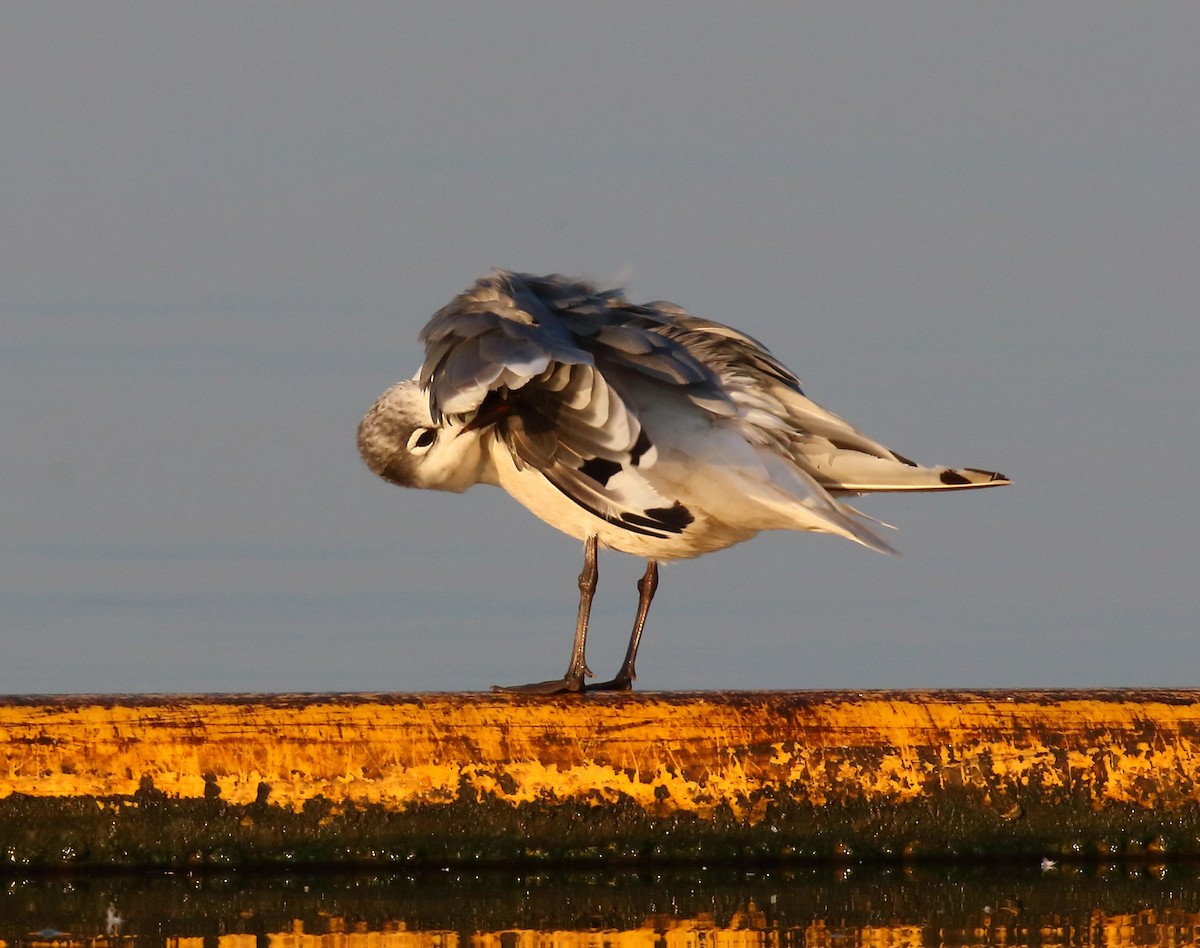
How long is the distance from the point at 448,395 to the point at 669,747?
118 cm

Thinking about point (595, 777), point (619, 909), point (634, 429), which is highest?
point (634, 429)

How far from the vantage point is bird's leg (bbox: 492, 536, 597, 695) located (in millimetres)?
8664

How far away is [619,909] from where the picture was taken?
747 centimetres

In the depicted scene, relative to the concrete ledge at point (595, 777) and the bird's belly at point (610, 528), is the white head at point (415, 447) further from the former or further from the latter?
the concrete ledge at point (595, 777)

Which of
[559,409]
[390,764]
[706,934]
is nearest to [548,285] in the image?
[559,409]

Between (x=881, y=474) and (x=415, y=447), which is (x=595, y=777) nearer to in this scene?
(x=881, y=474)

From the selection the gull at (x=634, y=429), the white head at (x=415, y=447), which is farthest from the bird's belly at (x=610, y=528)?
the white head at (x=415, y=447)

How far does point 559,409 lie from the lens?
27.5ft

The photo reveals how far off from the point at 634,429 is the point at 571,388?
22 cm

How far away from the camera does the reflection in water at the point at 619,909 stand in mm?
7035

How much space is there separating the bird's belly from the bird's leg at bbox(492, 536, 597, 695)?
2.6 inches

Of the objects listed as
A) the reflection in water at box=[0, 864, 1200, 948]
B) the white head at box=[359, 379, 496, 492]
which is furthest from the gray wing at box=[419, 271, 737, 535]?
the reflection in water at box=[0, 864, 1200, 948]

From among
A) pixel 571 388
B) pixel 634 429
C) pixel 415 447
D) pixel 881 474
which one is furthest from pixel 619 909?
pixel 415 447

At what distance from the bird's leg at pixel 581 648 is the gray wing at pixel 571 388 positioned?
0.33m
